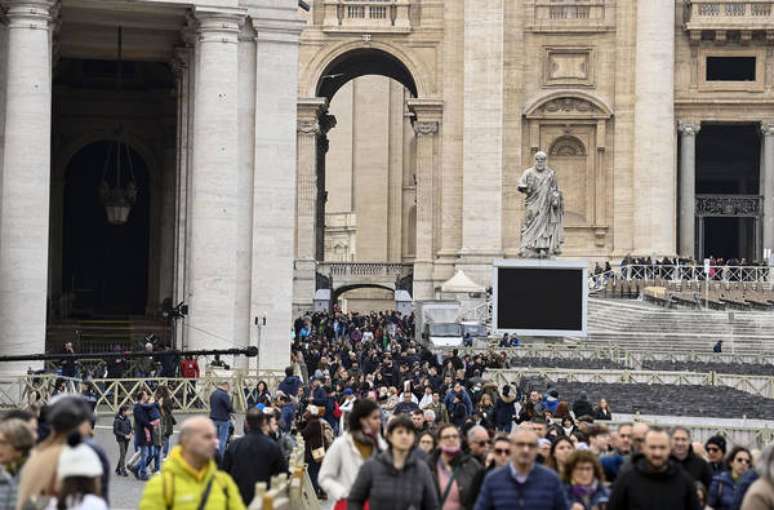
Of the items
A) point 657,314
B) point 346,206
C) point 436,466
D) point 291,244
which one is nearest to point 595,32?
point 657,314

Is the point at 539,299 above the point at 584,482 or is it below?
above

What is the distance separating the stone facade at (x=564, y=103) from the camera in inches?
2908

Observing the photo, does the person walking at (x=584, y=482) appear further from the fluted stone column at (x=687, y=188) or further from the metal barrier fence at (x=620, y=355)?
the fluted stone column at (x=687, y=188)

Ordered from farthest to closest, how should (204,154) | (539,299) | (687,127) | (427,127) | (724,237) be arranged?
(724,237), (687,127), (427,127), (539,299), (204,154)

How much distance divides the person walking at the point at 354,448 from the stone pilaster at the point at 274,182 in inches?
868

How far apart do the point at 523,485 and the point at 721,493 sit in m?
2.94

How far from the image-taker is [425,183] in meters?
75.6

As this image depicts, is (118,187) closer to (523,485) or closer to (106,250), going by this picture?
(106,250)

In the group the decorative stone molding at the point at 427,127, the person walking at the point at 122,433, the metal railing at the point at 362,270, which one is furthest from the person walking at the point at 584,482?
the metal railing at the point at 362,270

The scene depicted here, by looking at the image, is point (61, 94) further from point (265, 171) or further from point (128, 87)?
point (265, 171)

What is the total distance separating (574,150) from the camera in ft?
249

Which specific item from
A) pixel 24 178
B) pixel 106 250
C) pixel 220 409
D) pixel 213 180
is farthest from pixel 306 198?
pixel 220 409

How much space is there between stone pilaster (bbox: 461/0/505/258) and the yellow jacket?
61.6 metres

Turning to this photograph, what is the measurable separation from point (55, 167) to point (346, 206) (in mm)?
57214
